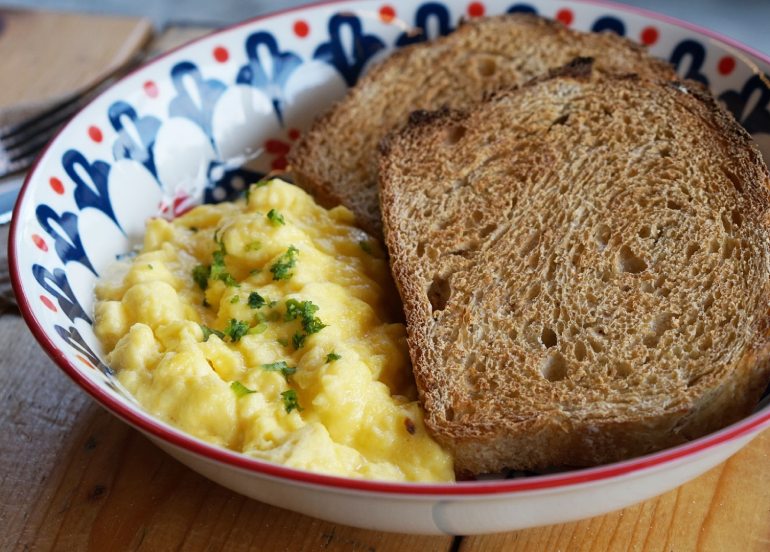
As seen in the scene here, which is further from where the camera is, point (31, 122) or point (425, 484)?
point (31, 122)

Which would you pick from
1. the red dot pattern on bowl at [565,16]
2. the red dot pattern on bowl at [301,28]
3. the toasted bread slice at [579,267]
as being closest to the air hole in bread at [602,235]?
the toasted bread slice at [579,267]

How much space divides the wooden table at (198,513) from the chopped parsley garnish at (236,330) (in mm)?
363

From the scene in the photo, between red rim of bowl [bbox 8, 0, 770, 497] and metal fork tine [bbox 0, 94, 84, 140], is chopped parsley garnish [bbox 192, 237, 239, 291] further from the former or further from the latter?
metal fork tine [bbox 0, 94, 84, 140]

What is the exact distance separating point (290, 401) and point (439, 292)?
0.59m

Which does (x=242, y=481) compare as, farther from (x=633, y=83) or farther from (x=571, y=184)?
(x=633, y=83)

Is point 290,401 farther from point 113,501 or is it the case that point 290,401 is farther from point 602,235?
point 602,235

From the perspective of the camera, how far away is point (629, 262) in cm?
223

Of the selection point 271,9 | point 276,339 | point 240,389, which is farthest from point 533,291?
point 271,9

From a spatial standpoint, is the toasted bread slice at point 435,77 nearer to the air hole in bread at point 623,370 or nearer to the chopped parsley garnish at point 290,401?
the chopped parsley garnish at point 290,401

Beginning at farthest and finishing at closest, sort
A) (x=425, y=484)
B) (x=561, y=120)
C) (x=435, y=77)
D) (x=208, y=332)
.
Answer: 1. (x=435, y=77)
2. (x=561, y=120)
3. (x=208, y=332)
4. (x=425, y=484)

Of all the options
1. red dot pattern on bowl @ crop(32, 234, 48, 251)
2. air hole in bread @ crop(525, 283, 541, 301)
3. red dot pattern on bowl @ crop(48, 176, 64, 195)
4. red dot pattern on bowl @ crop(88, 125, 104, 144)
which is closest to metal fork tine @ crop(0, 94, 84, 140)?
red dot pattern on bowl @ crop(88, 125, 104, 144)

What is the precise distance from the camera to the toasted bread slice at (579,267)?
1.91 m

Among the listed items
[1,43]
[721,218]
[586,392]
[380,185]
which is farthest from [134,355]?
[1,43]

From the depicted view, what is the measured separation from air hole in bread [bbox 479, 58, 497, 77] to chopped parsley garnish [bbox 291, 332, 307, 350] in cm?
146
